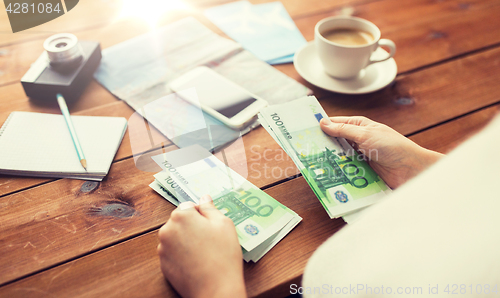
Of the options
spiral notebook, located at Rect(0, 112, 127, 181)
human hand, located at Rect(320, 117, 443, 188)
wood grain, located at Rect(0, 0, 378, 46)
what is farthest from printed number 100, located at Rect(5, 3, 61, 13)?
human hand, located at Rect(320, 117, 443, 188)

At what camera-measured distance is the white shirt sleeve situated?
0.29 m

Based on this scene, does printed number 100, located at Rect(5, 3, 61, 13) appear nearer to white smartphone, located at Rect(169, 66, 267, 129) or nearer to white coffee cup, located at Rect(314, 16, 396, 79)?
white smartphone, located at Rect(169, 66, 267, 129)

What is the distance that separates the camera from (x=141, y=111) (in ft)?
2.51

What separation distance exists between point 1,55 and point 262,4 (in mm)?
837

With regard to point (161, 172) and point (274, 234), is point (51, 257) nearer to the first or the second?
point (161, 172)

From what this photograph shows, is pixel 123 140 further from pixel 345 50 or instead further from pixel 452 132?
pixel 452 132

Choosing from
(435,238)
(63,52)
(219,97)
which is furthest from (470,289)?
(63,52)

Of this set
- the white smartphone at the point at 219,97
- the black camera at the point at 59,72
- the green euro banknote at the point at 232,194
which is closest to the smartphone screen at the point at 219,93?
the white smartphone at the point at 219,97

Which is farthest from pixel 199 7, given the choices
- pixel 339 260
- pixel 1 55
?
pixel 339 260

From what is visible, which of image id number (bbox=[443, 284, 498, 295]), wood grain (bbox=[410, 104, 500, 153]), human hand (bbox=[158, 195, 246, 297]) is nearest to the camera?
image id number (bbox=[443, 284, 498, 295])

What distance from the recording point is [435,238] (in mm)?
319

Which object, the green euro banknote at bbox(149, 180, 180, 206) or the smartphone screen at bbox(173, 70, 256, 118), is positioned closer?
the green euro banknote at bbox(149, 180, 180, 206)

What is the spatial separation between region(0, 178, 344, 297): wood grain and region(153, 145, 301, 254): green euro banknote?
0.02 m

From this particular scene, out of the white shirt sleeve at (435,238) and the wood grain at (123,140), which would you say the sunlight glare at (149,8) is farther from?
the white shirt sleeve at (435,238)
